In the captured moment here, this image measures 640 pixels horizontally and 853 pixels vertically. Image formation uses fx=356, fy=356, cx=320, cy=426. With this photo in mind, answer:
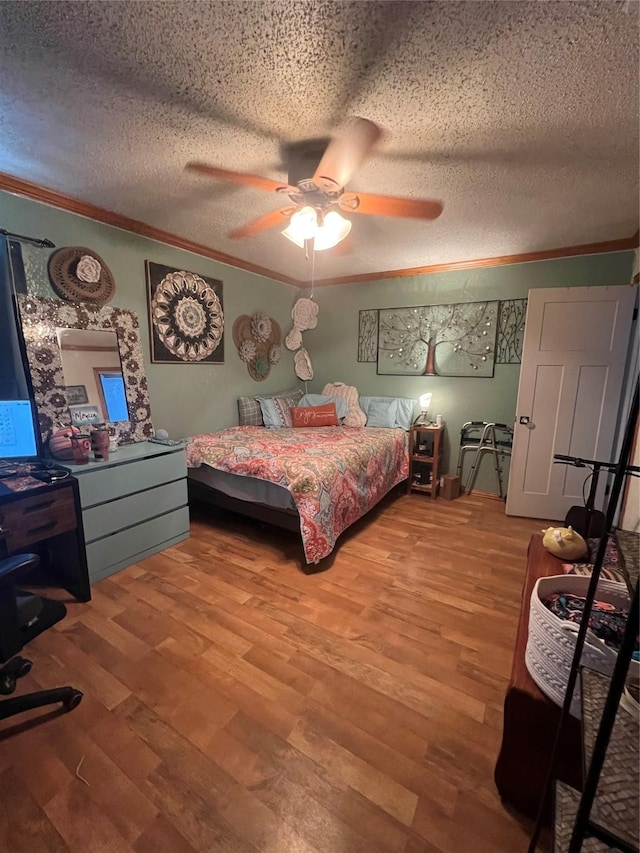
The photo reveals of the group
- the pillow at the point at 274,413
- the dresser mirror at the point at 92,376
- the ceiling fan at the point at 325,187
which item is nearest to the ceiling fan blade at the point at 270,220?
the ceiling fan at the point at 325,187

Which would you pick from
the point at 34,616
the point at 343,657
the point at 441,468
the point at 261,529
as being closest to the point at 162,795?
the point at 343,657

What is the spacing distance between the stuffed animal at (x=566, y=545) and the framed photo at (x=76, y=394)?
304 cm

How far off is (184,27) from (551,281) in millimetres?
3354

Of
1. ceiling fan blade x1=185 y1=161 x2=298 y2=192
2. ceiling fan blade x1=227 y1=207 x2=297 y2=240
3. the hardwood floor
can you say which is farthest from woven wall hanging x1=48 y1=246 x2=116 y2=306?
the hardwood floor

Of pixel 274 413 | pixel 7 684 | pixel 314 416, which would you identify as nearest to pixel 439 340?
pixel 314 416

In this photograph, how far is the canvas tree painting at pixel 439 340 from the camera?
3654 mm

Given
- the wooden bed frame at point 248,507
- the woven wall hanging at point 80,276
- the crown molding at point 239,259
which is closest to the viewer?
the crown molding at point 239,259

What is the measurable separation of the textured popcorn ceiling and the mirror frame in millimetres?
756

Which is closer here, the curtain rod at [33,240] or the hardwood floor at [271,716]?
the hardwood floor at [271,716]

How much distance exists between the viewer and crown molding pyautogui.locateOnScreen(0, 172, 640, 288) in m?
2.29

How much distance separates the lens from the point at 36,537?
1.84 meters

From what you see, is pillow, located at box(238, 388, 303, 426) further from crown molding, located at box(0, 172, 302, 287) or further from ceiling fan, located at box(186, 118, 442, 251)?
ceiling fan, located at box(186, 118, 442, 251)

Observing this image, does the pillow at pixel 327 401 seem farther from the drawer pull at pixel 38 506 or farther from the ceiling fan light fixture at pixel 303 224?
the drawer pull at pixel 38 506

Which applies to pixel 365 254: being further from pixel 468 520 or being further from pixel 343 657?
pixel 343 657
